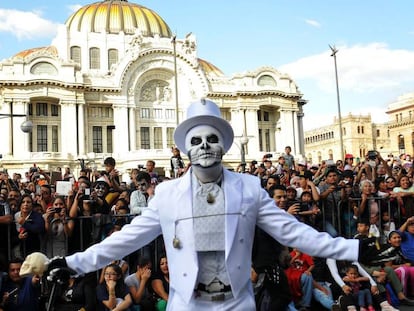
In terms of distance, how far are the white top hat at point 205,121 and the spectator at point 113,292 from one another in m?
3.71

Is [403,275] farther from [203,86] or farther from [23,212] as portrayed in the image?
[203,86]

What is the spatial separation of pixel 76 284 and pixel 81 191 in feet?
5.64

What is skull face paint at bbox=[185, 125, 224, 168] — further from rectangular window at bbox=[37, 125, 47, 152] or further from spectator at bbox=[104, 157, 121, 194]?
rectangular window at bbox=[37, 125, 47, 152]

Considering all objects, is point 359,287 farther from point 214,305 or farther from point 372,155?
point 372,155

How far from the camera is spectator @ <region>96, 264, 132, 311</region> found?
22.5 ft

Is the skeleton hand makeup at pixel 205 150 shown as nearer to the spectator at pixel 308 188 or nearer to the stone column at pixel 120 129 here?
the spectator at pixel 308 188

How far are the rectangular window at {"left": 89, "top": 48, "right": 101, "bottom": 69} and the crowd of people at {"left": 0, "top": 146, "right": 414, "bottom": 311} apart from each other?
45866mm

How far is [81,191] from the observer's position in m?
8.53

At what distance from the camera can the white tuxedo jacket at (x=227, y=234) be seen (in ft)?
11.3

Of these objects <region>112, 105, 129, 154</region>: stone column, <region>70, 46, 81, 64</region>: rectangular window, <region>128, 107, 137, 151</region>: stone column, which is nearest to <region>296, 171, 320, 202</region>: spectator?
<region>112, 105, 129, 154</region>: stone column

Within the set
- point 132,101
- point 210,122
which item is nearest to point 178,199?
point 210,122

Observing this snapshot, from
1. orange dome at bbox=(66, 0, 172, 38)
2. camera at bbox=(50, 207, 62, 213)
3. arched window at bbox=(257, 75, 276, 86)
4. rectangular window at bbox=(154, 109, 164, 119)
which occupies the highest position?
orange dome at bbox=(66, 0, 172, 38)

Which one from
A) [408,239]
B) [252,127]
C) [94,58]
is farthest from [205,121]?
[94,58]

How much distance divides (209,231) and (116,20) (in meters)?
55.5
